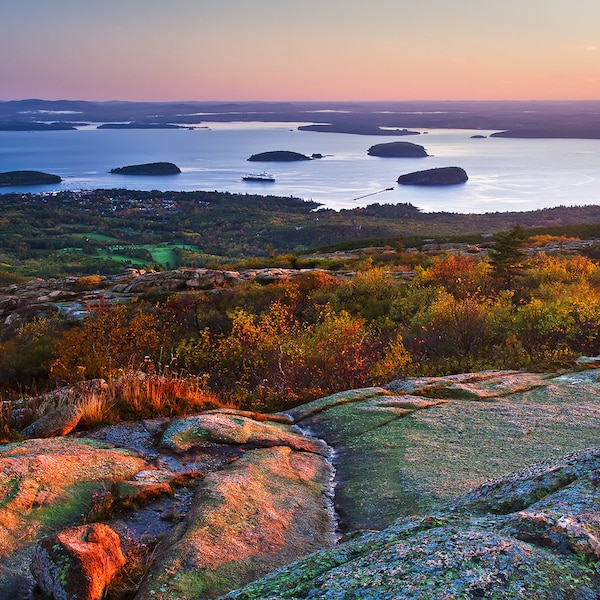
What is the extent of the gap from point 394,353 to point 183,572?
7.70 metres

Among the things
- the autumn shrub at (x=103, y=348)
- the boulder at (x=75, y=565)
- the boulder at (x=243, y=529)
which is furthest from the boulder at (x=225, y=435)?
the autumn shrub at (x=103, y=348)

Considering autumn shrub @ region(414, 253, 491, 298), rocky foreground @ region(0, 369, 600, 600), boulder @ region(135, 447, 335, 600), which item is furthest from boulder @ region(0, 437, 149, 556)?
autumn shrub @ region(414, 253, 491, 298)

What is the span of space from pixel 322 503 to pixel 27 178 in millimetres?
178174

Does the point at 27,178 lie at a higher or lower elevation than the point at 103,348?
higher

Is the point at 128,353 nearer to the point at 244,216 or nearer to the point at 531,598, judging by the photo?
the point at 531,598

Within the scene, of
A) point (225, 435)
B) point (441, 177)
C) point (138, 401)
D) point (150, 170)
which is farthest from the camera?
point (150, 170)

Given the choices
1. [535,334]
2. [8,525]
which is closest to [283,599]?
[8,525]

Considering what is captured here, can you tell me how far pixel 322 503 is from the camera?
466 centimetres

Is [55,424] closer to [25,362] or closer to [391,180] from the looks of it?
[25,362]

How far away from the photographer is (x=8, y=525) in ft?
12.4

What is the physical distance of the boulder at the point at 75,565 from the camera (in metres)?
3.03

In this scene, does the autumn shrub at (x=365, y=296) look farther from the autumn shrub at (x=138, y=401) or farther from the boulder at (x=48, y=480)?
the boulder at (x=48, y=480)

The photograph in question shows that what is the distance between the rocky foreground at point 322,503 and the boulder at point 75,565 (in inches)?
0.4

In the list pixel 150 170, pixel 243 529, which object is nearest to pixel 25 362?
pixel 243 529
